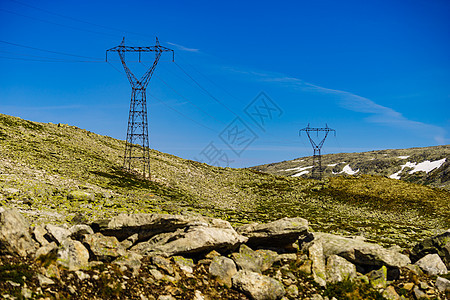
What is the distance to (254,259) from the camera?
57.7ft

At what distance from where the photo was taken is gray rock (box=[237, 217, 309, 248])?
18.8 metres

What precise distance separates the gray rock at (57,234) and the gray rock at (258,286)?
851 centimetres

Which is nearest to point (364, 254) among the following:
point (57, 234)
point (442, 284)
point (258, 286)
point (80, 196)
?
point (442, 284)

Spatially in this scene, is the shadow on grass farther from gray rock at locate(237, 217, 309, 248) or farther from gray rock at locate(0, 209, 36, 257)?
gray rock at locate(0, 209, 36, 257)

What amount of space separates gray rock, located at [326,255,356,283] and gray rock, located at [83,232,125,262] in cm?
1124

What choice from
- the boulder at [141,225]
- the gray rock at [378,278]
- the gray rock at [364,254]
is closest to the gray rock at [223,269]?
the boulder at [141,225]

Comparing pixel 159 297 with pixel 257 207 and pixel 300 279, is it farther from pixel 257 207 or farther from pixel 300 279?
pixel 257 207

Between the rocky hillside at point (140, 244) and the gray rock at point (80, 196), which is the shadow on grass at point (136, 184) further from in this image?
the gray rock at point (80, 196)

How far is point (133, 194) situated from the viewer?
3934 centimetres

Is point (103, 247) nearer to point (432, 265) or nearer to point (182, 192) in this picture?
point (432, 265)

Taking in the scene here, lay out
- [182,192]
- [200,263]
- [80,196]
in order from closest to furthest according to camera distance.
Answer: [200,263]
[80,196]
[182,192]

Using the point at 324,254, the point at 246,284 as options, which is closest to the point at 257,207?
the point at 324,254

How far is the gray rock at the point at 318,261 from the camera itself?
1686 cm

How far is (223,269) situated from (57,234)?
8.29m
